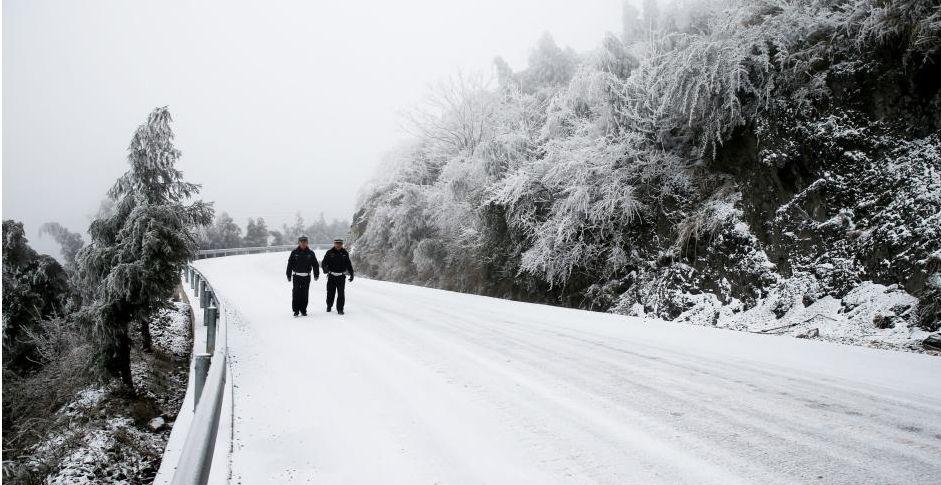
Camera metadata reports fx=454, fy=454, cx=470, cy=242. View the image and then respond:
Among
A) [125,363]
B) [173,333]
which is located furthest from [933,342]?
[173,333]

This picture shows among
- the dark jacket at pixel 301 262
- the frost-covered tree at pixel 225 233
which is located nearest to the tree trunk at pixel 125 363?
the dark jacket at pixel 301 262

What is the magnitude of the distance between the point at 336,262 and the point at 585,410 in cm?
746

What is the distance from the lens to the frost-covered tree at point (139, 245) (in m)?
11.5

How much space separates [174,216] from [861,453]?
13.9 m

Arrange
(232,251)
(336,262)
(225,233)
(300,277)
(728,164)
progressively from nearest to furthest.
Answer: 1. (300,277)
2. (336,262)
3. (728,164)
4. (232,251)
5. (225,233)

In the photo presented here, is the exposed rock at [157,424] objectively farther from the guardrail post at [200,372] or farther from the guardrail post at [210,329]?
the guardrail post at [200,372]

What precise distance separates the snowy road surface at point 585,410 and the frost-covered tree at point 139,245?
266 inches

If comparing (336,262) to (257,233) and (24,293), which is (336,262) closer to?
(24,293)

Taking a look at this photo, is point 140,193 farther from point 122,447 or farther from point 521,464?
point 521,464

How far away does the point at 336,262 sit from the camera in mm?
9984

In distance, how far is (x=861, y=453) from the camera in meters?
2.76

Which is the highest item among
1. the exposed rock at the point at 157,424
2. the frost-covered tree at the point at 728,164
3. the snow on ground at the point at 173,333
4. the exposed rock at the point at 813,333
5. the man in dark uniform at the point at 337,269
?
the frost-covered tree at the point at 728,164

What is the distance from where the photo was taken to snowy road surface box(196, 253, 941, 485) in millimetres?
2746

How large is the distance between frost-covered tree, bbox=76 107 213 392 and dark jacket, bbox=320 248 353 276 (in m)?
4.83
